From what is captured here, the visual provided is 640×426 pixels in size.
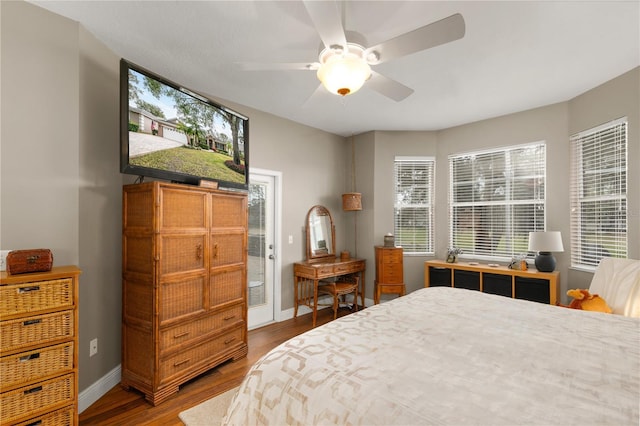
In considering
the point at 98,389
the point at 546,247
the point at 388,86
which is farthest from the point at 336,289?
the point at 388,86

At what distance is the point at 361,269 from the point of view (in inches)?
186

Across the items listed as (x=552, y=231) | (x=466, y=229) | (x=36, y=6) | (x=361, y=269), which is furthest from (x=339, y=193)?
(x=36, y=6)

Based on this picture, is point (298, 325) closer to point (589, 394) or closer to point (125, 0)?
point (589, 394)

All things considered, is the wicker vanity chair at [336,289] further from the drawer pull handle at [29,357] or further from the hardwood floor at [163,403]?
the drawer pull handle at [29,357]

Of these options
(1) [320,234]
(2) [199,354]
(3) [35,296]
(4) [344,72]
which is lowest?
(2) [199,354]

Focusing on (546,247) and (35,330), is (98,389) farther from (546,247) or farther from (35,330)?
(546,247)

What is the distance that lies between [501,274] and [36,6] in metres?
5.08

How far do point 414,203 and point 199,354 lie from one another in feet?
12.2

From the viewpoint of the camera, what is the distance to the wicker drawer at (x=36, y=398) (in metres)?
1.61

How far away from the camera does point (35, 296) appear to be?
1.70 m

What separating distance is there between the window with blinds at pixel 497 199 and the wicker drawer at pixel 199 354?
3.43 m

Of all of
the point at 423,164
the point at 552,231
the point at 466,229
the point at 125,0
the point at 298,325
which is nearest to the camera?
the point at 125,0

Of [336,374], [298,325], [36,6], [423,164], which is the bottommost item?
[298,325]

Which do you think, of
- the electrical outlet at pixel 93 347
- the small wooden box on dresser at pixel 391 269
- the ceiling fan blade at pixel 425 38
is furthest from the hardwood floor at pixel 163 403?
the ceiling fan blade at pixel 425 38
